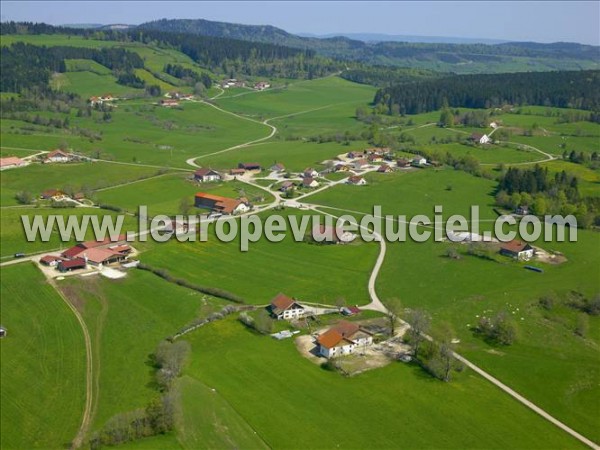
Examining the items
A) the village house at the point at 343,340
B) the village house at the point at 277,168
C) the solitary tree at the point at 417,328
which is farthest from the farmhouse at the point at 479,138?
the village house at the point at 343,340

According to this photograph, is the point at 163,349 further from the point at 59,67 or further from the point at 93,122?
the point at 59,67

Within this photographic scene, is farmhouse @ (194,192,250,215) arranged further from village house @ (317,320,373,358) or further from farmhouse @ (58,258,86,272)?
village house @ (317,320,373,358)

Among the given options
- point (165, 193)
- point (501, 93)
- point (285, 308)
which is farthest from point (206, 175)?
point (501, 93)

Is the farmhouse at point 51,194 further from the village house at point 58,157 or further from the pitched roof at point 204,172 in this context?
the pitched roof at point 204,172

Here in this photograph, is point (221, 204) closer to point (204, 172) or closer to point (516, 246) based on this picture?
point (204, 172)

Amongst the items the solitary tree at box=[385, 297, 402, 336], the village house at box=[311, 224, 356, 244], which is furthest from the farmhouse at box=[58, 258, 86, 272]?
the solitary tree at box=[385, 297, 402, 336]
